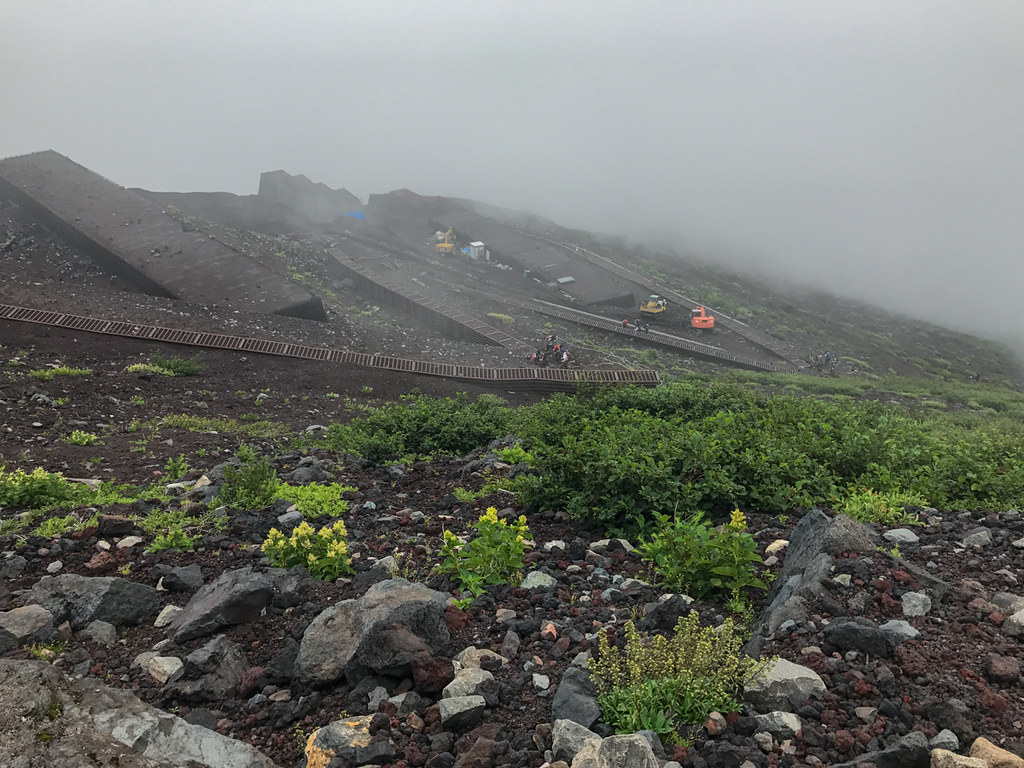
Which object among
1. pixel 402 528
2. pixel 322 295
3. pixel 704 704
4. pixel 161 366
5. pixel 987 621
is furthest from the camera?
pixel 322 295

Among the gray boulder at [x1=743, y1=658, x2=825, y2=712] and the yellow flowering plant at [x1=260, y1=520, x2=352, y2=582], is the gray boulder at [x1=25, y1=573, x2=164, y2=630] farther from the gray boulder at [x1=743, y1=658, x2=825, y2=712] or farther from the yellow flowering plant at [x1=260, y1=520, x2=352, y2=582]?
the gray boulder at [x1=743, y1=658, x2=825, y2=712]

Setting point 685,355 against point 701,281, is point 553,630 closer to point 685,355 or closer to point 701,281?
point 685,355

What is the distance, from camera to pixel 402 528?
551 cm

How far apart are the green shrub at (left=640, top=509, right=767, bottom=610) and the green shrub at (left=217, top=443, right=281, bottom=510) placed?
333 cm

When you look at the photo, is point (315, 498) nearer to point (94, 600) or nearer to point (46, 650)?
point (94, 600)

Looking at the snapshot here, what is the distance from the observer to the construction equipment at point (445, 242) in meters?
33.4

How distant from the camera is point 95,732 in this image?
3.03m

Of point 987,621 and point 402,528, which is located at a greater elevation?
point 987,621

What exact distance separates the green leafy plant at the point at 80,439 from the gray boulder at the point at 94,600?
4013 mm

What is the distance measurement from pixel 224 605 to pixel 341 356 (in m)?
10.3

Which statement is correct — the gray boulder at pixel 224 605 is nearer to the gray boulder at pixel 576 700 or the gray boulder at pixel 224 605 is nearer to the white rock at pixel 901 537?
the gray boulder at pixel 576 700

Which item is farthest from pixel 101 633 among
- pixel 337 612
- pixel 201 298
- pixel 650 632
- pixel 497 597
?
pixel 201 298

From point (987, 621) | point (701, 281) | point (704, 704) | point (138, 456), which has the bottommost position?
point (138, 456)

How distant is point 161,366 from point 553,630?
986 centimetres
